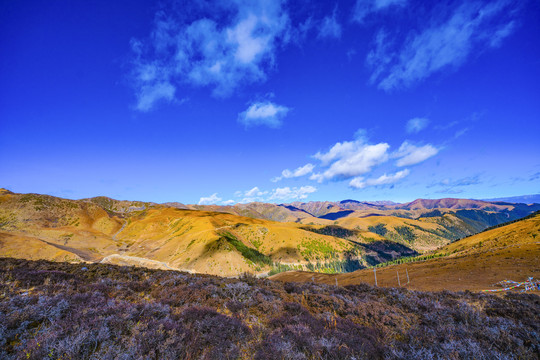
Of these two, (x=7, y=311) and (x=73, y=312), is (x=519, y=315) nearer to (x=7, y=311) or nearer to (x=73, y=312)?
(x=73, y=312)

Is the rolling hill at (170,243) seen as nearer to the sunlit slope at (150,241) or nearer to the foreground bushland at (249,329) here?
the sunlit slope at (150,241)

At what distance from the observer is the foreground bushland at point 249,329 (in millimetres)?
4309

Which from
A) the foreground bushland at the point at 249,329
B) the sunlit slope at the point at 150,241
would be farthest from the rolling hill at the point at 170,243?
the foreground bushland at the point at 249,329

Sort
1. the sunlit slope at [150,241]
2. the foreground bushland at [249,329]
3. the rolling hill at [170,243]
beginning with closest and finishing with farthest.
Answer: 1. the foreground bushland at [249,329]
2. the sunlit slope at [150,241]
3. the rolling hill at [170,243]

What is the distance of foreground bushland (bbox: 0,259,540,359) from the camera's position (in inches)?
170

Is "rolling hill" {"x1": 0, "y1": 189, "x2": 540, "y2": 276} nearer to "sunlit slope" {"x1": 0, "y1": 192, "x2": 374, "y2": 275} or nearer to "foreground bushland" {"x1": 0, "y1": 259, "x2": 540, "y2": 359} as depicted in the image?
"sunlit slope" {"x1": 0, "y1": 192, "x2": 374, "y2": 275}

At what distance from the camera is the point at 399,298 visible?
9.45 metres

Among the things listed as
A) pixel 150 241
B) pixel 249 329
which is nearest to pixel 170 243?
pixel 150 241

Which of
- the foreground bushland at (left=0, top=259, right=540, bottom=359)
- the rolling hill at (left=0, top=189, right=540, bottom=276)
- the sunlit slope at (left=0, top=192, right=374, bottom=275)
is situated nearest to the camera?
the foreground bushland at (left=0, top=259, right=540, bottom=359)

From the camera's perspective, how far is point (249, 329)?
5.82 metres

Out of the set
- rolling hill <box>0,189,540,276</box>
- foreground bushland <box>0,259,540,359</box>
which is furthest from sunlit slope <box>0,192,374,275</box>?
foreground bushland <box>0,259,540,359</box>

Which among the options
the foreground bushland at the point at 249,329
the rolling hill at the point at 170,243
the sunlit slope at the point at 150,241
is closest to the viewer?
the foreground bushland at the point at 249,329

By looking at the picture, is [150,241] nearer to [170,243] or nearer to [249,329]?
[170,243]

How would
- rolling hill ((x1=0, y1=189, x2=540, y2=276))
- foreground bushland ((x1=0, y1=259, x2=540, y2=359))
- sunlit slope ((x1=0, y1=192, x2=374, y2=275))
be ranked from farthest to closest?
rolling hill ((x1=0, y1=189, x2=540, y2=276)) < sunlit slope ((x1=0, y1=192, x2=374, y2=275)) < foreground bushland ((x1=0, y1=259, x2=540, y2=359))
